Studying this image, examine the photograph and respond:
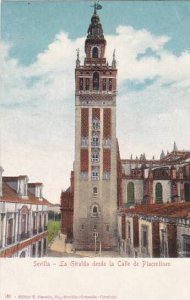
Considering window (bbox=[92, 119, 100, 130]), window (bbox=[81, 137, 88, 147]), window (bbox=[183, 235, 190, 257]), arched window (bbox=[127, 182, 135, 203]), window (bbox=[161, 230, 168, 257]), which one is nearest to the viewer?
window (bbox=[183, 235, 190, 257])

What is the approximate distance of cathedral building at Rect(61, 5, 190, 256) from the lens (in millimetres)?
3227

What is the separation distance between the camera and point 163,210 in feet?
10.5

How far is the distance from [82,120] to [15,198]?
34.1 inches

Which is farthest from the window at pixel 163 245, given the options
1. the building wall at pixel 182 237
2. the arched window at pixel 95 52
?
the arched window at pixel 95 52

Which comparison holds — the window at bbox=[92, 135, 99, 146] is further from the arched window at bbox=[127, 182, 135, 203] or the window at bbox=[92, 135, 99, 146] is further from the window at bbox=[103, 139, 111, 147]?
the arched window at bbox=[127, 182, 135, 203]

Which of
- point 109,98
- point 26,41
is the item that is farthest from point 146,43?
point 26,41

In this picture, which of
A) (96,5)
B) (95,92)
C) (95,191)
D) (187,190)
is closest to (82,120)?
(95,92)

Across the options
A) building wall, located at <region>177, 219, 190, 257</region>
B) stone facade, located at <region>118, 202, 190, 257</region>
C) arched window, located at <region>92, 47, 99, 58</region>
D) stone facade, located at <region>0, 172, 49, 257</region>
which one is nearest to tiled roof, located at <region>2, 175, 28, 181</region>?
stone facade, located at <region>0, 172, 49, 257</region>

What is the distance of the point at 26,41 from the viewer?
3123 mm

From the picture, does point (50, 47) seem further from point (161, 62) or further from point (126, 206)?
point (126, 206)

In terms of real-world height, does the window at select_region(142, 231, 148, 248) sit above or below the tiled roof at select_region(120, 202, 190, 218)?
→ below

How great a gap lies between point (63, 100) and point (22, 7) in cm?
81

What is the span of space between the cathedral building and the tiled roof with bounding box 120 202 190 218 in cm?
3

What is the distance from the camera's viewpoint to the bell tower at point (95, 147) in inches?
127
